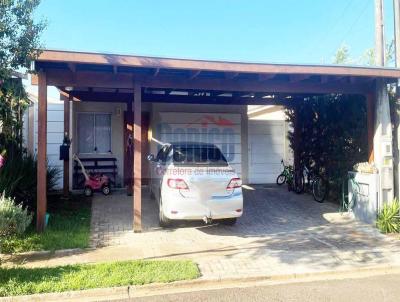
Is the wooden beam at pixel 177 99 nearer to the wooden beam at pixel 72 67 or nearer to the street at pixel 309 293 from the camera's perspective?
the wooden beam at pixel 72 67

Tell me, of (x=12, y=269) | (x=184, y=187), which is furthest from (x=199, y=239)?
(x=12, y=269)

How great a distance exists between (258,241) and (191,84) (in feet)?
11.3

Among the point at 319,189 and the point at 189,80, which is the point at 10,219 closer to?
the point at 189,80

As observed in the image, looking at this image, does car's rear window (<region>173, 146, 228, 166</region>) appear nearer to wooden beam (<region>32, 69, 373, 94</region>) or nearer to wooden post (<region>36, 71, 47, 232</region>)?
wooden beam (<region>32, 69, 373, 94</region>)

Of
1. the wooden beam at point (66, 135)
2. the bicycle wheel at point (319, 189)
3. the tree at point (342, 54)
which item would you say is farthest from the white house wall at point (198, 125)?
the tree at point (342, 54)

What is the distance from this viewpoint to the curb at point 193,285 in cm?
453

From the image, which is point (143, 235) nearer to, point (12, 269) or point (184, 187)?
point (184, 187)

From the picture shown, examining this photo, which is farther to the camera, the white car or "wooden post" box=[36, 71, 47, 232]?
"wooden post" box=[36, 71, 47, 232]

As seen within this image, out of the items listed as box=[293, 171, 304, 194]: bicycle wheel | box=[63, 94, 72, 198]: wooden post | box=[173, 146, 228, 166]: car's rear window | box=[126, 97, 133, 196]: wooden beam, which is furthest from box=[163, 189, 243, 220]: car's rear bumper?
box=[293, 171, 304, 194]: bicycle wheel

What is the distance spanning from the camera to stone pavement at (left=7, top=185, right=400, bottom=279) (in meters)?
5.73

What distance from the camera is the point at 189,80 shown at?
780 cm

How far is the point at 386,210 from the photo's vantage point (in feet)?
25.6

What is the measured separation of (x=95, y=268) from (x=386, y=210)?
5.95 metres

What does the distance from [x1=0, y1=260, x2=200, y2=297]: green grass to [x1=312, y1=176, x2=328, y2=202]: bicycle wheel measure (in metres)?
6.08
